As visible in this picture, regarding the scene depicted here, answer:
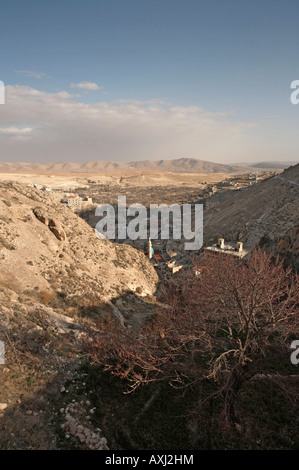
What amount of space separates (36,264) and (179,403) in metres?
11.0

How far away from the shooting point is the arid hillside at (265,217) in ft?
103

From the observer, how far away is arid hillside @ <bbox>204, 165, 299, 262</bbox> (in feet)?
103

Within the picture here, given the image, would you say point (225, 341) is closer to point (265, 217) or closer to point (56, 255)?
point (56, 255)

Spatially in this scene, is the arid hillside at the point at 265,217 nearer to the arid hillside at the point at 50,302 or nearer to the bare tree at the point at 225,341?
the arid hillside at the point at 50,302

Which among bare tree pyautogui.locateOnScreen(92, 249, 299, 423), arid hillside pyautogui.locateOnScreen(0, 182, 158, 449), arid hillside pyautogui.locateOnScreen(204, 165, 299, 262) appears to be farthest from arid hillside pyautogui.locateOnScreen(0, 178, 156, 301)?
arid hillside pyautogui.locateOnScreen(204, 165, 299, 262)

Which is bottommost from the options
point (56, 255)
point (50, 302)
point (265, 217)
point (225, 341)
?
point (50, 302)

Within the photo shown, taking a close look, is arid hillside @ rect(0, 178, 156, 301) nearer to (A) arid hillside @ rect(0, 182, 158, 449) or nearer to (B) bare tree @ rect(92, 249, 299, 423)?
(A) arid hillside @ rect(0, 182, 158, 449)

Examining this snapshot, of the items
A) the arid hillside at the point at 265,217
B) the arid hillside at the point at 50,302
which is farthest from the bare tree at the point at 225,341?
the arid hillside at the point at 265,217

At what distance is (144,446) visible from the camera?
7.31m

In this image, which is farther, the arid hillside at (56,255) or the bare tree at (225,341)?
the arid hillside at (56,255)

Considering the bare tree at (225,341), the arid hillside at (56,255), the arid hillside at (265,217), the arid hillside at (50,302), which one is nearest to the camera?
the arid hillside at (50,302)

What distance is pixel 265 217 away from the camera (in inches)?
1399

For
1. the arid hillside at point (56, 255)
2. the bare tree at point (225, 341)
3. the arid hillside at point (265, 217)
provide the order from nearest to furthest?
the bare tree at point (225, 341) < the arid hillside at point (56, 255) < the arid hillside at point (265, 217)

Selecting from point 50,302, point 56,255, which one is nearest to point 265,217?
point 56,255
